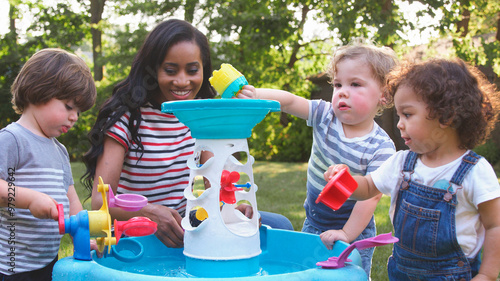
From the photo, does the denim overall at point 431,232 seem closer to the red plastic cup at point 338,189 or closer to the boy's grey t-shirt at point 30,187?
the red plastic cup at point 338,189

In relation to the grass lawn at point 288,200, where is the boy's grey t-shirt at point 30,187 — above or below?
above

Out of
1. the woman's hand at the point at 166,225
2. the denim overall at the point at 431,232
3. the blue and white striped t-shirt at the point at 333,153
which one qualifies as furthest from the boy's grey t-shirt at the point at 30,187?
the denim overall at the point at 431,232

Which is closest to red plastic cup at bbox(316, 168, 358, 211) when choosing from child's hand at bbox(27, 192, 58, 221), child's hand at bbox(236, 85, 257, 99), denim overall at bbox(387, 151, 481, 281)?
denim overall at bbox(387, 151, 481, 281)

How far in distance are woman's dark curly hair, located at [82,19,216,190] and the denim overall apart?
1372 mm

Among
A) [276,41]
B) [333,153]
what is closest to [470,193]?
[333,153]

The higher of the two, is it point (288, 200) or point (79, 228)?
point (79, 228)

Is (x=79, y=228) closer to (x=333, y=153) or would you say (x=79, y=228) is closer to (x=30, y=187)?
(x=30, y=187)

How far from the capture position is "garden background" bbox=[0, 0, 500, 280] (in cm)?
952

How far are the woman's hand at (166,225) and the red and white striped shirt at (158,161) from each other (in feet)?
1.71

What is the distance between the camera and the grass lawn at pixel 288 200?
414 cm

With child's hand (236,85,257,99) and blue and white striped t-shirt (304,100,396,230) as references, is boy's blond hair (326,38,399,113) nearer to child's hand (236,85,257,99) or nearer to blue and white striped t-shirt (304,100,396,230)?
blue and white striped t-shirt (304,100,396,230)

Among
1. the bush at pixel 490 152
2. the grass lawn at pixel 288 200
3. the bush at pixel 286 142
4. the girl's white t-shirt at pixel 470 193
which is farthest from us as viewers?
the bush at pixel 286 142

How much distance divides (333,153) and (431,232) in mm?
830

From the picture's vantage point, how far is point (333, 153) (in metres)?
2.62
